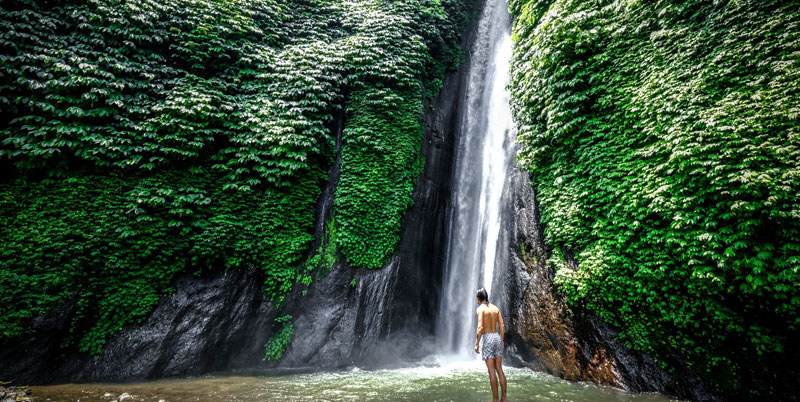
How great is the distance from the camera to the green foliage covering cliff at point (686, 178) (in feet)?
13.3

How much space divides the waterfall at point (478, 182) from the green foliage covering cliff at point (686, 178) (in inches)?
133

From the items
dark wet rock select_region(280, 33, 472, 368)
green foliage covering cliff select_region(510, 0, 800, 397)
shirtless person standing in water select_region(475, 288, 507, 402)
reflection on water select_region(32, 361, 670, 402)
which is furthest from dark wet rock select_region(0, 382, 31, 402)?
green foliage covering cliff select_region(510, 0, 800, 397)

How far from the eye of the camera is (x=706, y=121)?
4.62m

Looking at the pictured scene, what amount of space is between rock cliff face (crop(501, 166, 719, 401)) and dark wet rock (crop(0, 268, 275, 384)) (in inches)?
287

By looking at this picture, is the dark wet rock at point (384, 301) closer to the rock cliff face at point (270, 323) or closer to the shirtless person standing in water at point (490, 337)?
the rock cliff face at point (270, 323)

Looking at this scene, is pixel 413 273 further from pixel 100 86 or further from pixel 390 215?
pixel 100 86

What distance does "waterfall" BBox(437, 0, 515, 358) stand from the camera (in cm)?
1054

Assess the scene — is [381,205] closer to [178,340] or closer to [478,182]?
[478,182]

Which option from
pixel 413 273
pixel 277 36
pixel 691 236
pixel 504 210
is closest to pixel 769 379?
pixel 691 236

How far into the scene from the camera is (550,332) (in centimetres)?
712

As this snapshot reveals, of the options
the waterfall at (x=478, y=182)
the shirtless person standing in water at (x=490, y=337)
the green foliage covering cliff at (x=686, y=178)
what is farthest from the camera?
the waterfall at (x=478, y=182)

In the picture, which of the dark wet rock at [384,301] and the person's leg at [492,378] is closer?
the person's leg at [492,378]

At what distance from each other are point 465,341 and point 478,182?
609cm

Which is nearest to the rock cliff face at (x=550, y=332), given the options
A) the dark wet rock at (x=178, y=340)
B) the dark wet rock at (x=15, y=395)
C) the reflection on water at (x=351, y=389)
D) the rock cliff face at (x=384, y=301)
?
the reflection on water at (x=351, y=389)
